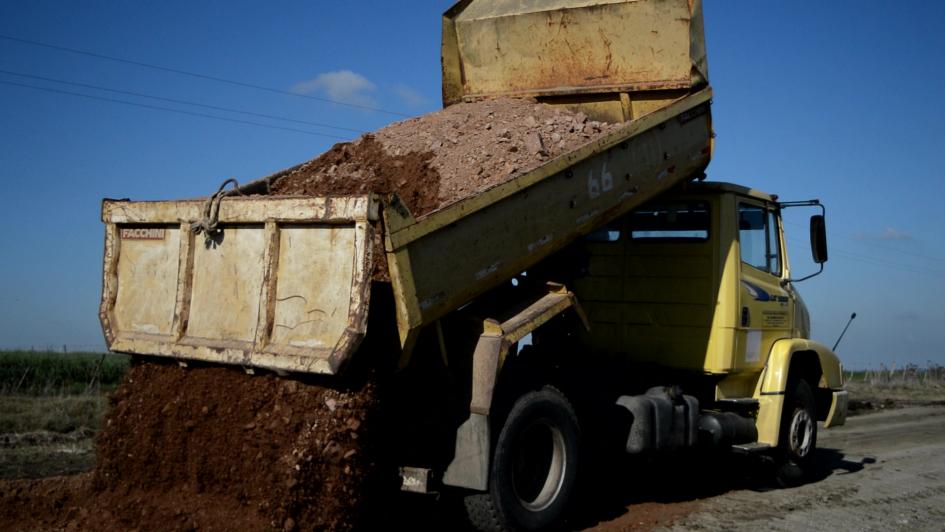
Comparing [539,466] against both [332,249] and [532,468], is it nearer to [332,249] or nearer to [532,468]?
[532,468]

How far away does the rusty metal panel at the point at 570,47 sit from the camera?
7.74 meters

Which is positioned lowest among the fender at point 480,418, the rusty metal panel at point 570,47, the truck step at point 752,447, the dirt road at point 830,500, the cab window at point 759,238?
the dirt road at point 830,500

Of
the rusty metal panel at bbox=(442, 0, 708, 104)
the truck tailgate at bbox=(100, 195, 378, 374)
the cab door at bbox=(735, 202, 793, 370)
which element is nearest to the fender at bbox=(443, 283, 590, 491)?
the truck tailgate at bbox=(100, 195, 378, 374)

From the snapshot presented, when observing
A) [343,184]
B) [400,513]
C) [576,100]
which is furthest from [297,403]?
[576,100]

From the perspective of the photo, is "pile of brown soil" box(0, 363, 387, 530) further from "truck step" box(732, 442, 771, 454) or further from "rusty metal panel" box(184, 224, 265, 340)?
"truck step" box(732, 442, 771, 454)

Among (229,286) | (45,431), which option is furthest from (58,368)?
(229,286)

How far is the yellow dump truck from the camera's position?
16.9 feet

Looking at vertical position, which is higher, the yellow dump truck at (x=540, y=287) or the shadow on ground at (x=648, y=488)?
the yellow dump truck at (x=540, y=287)

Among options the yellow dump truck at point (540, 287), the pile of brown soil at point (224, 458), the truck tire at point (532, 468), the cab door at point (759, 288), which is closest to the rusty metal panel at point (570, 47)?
the yellow dump truck at point (540, 287)

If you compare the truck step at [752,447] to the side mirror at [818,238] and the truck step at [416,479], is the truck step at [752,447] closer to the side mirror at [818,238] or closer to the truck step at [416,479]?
the side mirror at [818,238]

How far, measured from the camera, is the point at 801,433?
925cm

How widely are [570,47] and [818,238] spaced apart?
331cm

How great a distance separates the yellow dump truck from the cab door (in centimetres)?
3

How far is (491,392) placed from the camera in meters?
5.51
